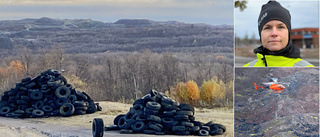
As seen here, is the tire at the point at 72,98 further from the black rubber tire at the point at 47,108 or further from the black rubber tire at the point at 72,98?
the black rubber tire at the point at 47,108

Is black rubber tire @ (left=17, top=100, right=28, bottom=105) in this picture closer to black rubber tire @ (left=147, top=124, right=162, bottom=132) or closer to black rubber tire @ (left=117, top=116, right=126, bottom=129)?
black rubber tire @ (left=117, top=116, right=126, bottom=129)

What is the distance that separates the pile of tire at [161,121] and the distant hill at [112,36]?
1.91 m

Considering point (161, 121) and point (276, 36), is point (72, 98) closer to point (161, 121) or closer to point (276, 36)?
point (161, 121)

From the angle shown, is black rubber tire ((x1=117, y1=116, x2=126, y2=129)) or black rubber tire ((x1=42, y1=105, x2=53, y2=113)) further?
black rubber tire ((x1=42, y1=105, x2=53, y2=113))

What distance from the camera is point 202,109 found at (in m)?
10.3

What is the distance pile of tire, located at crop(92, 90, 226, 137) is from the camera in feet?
28.1

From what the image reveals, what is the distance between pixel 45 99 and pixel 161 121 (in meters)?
2.49

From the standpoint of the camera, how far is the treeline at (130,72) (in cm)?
1041

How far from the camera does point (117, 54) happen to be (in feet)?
34.2

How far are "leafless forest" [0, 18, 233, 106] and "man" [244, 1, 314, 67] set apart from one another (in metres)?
3.83

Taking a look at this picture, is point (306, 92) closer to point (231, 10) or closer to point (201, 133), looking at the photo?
point (201, 133)

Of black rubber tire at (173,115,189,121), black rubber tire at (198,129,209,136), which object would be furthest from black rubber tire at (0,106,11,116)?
black rubber tire at (198,129,209,136)

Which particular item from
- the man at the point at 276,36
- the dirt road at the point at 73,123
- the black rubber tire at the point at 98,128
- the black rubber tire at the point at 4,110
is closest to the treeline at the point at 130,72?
the dirt road at the point at 73,123

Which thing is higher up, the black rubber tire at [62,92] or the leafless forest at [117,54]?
the leafless forest at [117,54]
